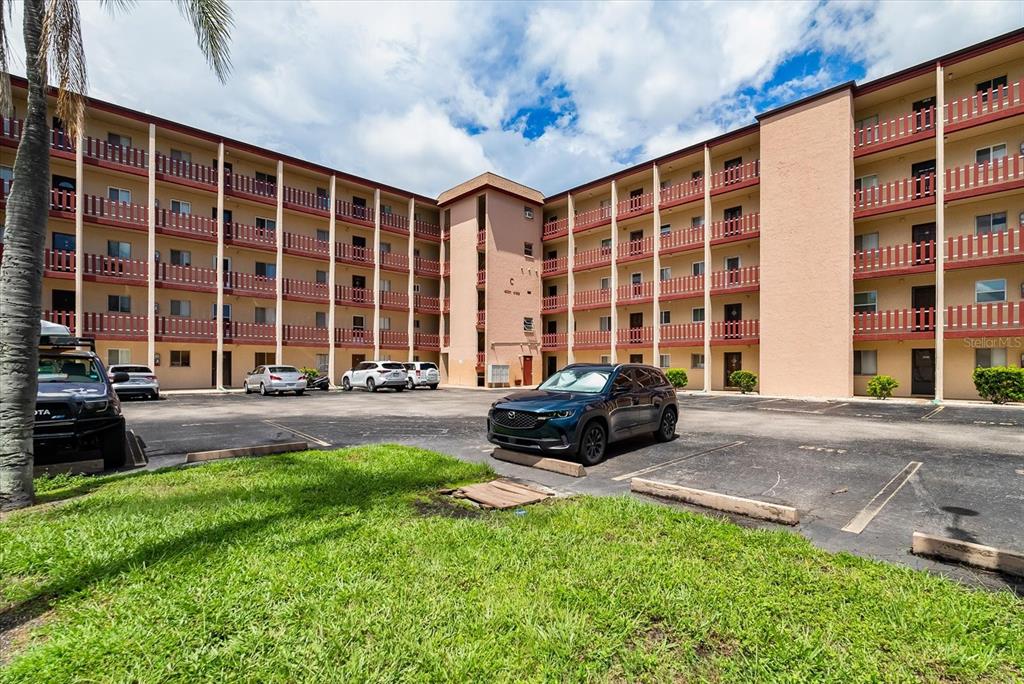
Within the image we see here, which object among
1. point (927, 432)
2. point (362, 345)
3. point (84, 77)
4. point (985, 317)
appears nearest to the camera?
point (84, 77)

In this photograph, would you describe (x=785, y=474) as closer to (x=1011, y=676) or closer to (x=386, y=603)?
(x=1011, y=676)

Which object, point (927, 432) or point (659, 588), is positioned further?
point (927, 432)

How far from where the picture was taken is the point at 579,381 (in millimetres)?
9469

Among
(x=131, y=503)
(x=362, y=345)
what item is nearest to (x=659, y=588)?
(x=131, y=503)

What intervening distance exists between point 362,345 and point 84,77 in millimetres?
27024

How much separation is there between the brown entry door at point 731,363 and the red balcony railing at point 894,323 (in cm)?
630

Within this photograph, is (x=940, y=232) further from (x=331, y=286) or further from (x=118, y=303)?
(x=118, y=303)

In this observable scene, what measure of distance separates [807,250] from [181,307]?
3526 centimetres

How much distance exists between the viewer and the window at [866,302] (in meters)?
23.2

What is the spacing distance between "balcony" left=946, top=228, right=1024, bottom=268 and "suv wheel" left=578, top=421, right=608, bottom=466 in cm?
2176

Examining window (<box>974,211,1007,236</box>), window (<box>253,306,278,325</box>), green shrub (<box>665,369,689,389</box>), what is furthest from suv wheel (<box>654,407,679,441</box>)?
window (<box>253,306,278,325</box>)

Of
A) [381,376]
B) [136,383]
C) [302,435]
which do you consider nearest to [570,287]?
[381,376]

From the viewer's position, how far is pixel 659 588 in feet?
11.6

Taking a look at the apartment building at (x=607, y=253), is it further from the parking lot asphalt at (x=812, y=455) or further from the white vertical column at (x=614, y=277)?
the parking lot asphalt at (x=812, y=455)
